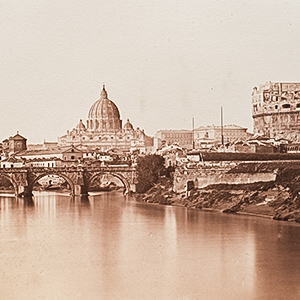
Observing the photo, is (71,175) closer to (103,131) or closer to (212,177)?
(212,177)

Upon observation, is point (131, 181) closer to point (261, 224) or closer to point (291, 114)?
point (261, 224)

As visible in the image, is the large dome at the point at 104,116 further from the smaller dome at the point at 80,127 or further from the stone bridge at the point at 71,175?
the stone bridge at the point at 71,175

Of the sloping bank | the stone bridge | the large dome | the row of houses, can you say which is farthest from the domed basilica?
the sloping bank

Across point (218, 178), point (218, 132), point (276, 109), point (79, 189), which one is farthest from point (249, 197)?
point (218, 132)

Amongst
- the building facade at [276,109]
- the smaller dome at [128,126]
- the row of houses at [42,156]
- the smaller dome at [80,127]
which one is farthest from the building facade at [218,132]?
the building facade at [276,109]

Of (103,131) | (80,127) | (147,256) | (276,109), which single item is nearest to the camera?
(147,256)

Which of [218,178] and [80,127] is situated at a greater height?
[80,127]

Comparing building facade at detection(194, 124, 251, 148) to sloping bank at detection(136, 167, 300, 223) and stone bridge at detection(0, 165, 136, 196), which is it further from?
sloping bank at detection(136, 167, 300, 223)

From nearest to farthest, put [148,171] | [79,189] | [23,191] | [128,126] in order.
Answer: [23,191], [148,171], [79,189], [128,126]
